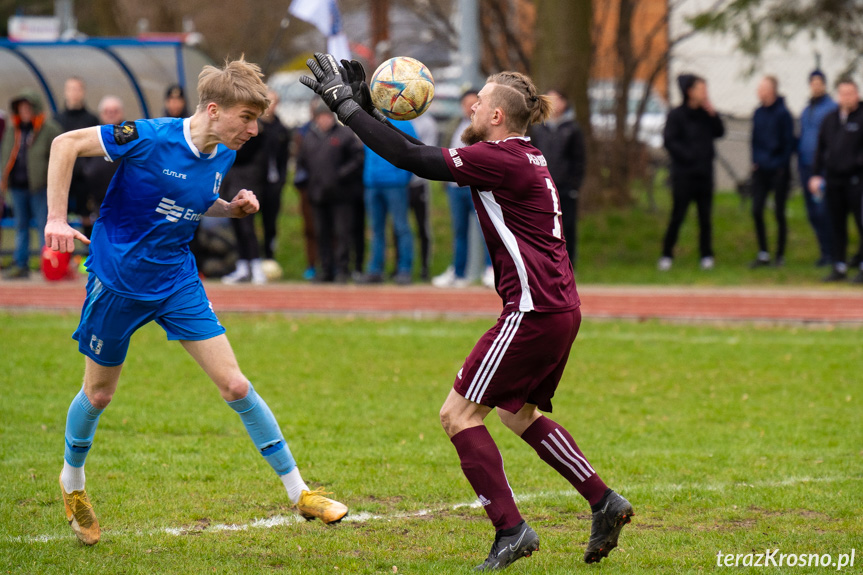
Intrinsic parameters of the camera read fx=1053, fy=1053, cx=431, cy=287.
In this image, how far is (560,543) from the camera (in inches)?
194

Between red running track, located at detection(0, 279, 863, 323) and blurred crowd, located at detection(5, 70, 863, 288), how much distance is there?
0.70 metres

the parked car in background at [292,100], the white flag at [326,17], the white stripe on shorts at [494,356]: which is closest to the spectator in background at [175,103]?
the white flag at [326,17]

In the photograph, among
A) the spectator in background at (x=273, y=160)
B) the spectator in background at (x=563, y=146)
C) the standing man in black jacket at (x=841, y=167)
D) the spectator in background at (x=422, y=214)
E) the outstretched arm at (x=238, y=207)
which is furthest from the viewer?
the spectator in background at (x=422, y=214)

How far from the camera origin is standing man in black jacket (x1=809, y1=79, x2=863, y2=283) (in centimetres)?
1318

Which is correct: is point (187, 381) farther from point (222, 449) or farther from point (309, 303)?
point (309, 303)

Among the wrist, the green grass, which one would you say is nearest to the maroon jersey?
the wrist

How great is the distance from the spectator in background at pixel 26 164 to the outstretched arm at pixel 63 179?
9306mm

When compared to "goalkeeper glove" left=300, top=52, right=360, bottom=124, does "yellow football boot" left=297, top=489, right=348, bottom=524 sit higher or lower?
lower

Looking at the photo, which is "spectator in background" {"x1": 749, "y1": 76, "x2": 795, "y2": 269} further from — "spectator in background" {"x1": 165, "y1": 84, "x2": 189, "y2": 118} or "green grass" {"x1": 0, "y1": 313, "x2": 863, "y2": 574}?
"spectator in background" {"x1": 165, "y1": 84, "x2": 189, "y2": 118}

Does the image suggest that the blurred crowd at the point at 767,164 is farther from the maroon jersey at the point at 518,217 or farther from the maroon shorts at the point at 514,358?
the maroon shorts at the point at 514,358

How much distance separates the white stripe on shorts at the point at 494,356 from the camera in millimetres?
4488

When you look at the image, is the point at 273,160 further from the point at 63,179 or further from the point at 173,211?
the point at 63,179

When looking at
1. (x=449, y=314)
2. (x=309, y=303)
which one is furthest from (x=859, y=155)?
(x=309, y=303)

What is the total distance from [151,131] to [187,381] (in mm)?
4003
